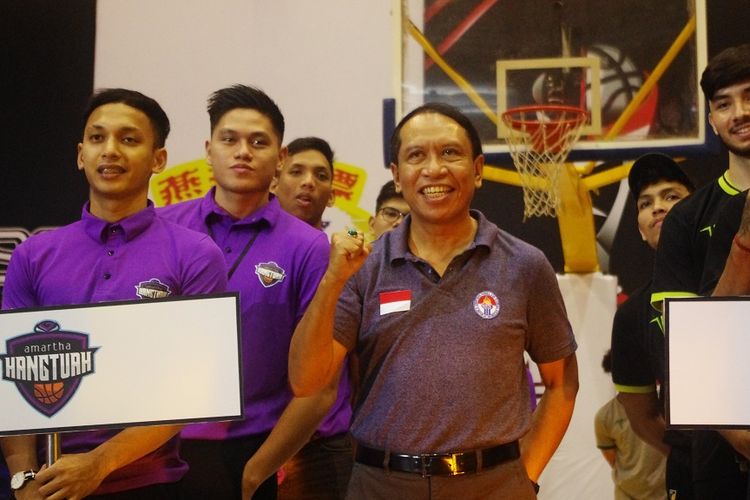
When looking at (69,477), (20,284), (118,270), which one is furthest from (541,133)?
(69,477)

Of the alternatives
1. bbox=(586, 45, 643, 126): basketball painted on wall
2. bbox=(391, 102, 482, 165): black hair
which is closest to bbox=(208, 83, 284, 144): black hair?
bbox=(391, 102, 482, 165): black hair

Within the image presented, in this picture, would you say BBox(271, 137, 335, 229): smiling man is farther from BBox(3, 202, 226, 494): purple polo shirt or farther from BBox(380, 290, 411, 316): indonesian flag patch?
BBox(380, 290, 411, 316): indonesian flag patch

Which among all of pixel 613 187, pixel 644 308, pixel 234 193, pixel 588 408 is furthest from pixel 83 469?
pixel 613 187

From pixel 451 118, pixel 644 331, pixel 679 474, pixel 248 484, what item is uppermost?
pixel 451 118

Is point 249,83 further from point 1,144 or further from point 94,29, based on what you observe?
point 1,144

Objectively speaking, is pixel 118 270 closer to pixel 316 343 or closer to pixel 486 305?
pixel 316 343

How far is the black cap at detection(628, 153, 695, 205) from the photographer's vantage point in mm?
3254

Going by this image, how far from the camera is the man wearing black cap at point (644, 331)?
3158 mm

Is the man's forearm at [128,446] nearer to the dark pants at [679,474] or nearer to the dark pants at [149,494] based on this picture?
the dark pants at [149,494]

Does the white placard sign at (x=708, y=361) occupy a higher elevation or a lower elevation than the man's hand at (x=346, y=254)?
lower

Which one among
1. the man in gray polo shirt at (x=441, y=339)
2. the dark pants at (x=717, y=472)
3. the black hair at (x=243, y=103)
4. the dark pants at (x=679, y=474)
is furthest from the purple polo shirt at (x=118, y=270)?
the dark pants at (x=679, y=474)

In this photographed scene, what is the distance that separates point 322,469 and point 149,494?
78 cm

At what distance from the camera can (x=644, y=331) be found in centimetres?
309

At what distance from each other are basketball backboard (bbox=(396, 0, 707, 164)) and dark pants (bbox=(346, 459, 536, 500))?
260cm
